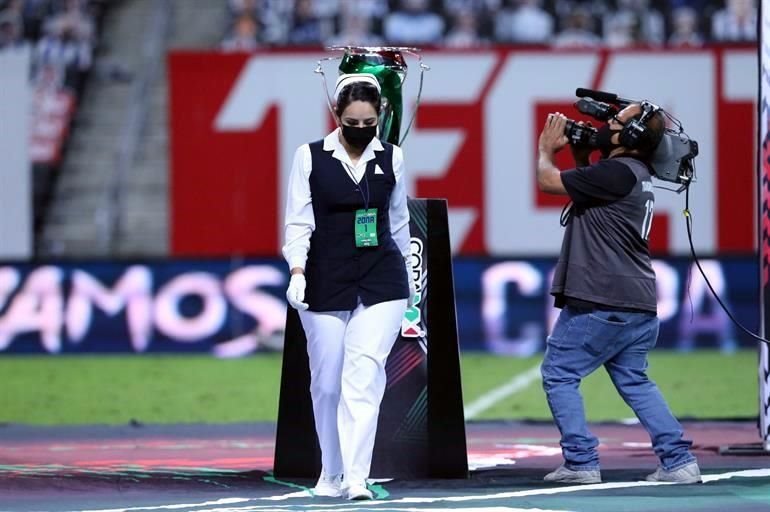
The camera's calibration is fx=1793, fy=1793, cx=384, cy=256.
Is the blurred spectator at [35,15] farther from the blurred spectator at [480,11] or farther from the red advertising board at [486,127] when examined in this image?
the blurred spectator at [480,11]

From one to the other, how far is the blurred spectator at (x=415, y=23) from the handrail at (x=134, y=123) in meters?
3.60

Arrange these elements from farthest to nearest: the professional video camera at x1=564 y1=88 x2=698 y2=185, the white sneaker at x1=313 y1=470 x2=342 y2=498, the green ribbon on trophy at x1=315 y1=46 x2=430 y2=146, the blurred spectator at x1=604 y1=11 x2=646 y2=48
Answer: the blurred spectator at x1=604 y1=11 x2=646 y2=48, the green ribbon on trophy at x1=315 y1=46 x2=430 y2=146, the professional video camera at x1=564 y1=88 x2=698 y2=185, the white sneaker at x1=313 y1=470 x2=342 y2=498

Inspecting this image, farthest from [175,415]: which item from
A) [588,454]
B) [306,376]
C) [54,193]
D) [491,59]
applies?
[54,193]

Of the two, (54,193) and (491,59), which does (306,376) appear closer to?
(491,59)

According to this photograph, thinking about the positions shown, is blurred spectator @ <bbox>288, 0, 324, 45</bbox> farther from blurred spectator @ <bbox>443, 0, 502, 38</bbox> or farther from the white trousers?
the white trousers

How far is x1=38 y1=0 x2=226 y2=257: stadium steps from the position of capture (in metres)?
22.7

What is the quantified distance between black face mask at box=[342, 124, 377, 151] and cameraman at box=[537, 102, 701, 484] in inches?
34.8

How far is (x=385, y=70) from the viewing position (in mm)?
8992

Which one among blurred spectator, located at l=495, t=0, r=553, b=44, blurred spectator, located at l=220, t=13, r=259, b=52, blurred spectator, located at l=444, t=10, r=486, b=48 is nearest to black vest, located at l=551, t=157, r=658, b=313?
blurred spectator, located at l=444, t=10, r=486, b=48

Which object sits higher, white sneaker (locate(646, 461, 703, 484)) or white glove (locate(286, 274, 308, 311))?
white glove (locate(286, 274, 308, 311))

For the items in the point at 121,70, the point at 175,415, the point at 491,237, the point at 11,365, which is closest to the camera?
the point at 175,415

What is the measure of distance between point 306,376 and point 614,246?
166 cm

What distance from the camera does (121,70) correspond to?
24.1 meters

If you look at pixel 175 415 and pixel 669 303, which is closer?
pixel 175 415
